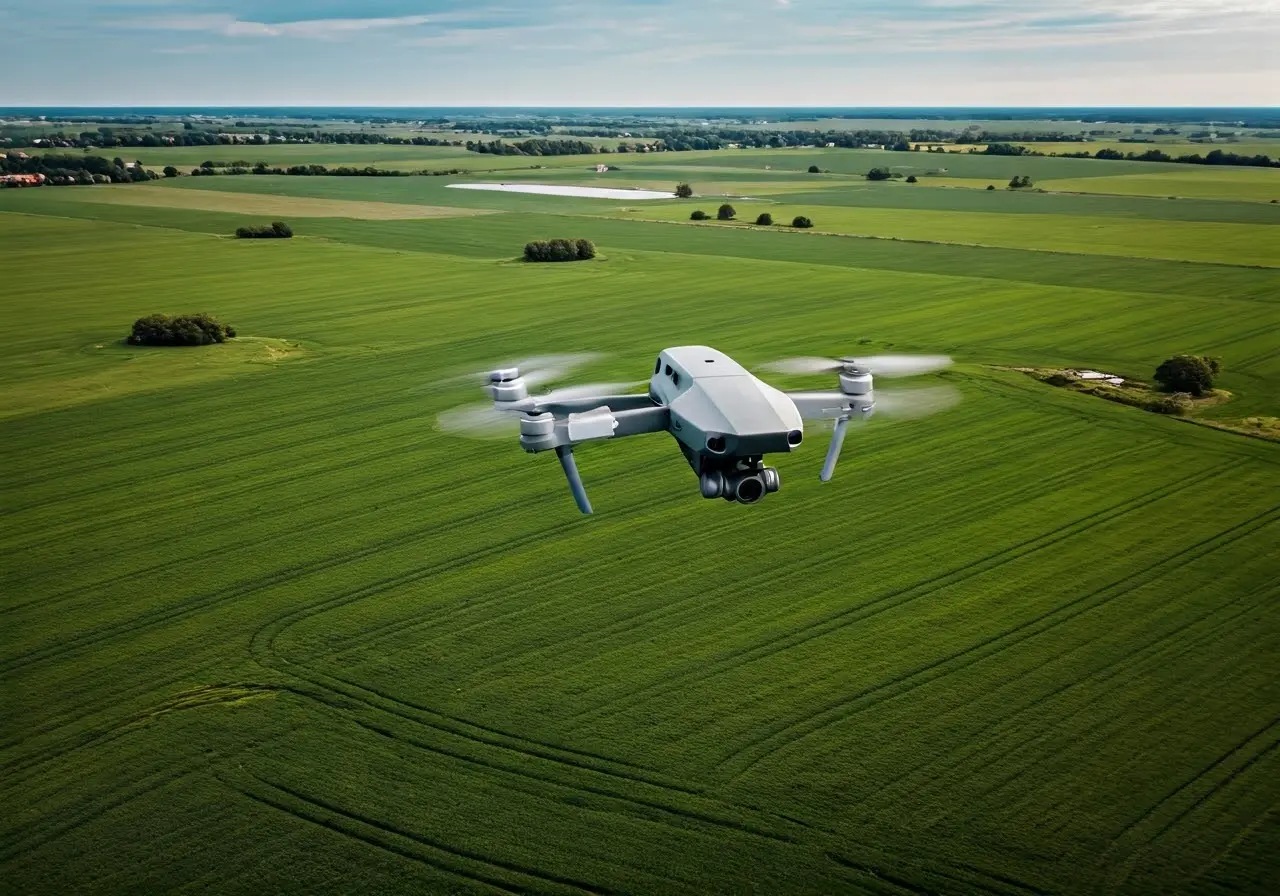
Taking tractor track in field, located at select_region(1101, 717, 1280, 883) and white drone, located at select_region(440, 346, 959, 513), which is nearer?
tractor track in field, located at select_region(1101, 717, 1280, 883)

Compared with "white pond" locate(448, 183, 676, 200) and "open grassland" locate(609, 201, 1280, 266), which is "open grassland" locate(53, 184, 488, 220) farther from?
"open grassland" locate(609, 201, 1280, 266)

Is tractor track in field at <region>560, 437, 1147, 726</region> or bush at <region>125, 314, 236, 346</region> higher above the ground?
bush at <region>125, 314, 236, 346</region>

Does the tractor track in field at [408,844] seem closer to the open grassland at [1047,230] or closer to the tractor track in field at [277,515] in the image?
the tractor track in field at [277,515]

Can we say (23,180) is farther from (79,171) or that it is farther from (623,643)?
(623,643)

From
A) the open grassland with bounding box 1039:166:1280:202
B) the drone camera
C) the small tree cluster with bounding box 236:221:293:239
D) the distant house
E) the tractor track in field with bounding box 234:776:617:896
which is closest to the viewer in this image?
the tractor track in field with bounding box 234:776:617:896

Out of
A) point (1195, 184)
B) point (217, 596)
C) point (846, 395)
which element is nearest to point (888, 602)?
point (846, 395)

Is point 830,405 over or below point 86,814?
over

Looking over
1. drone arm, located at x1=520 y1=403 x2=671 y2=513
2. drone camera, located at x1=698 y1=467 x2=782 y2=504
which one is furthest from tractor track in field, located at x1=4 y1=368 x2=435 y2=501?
drone camera, located at x1=698 y1=467 x2=782 y2=504
